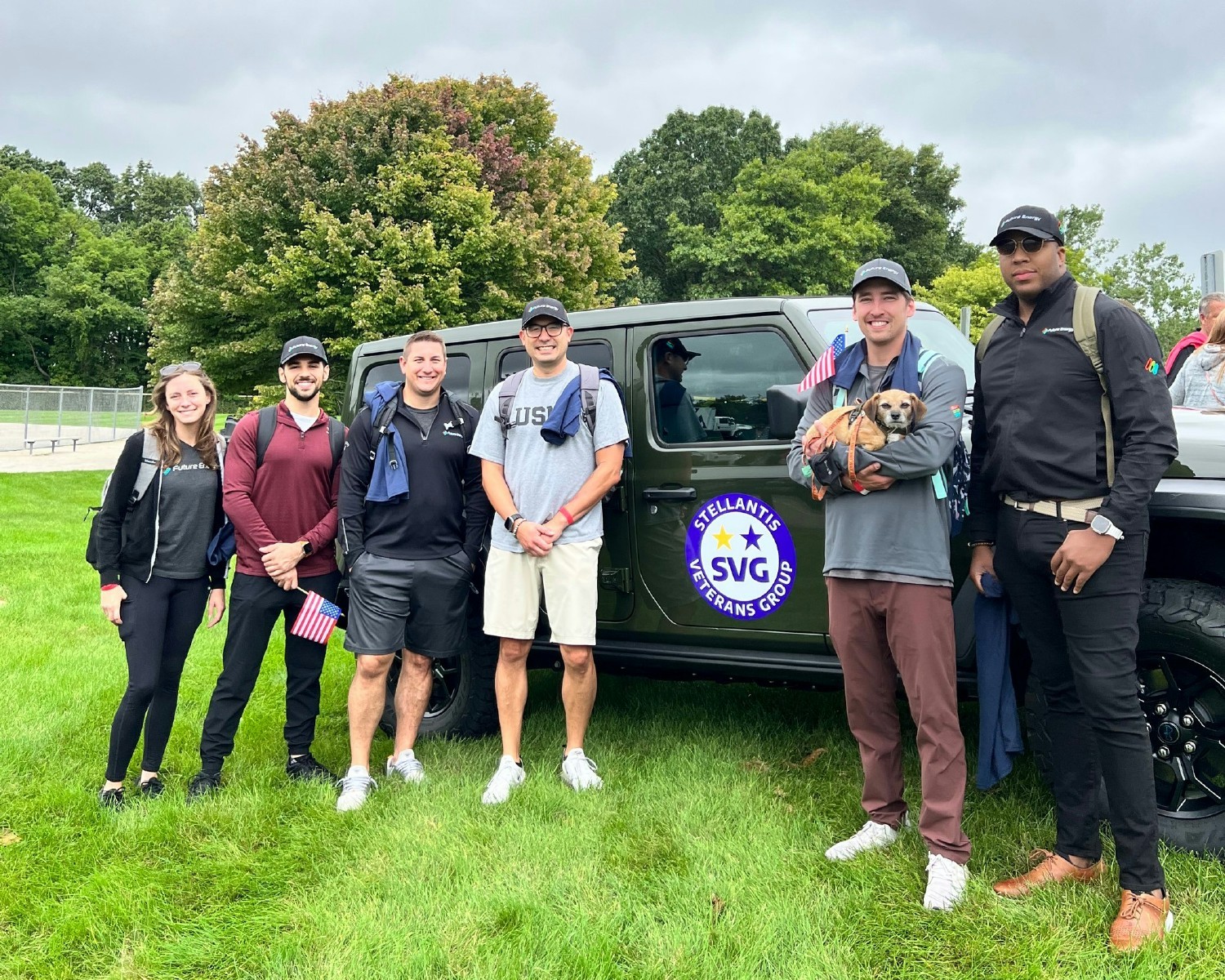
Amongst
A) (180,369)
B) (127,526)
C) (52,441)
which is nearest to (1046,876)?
(127,526)

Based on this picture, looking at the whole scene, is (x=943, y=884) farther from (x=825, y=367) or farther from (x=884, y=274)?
(x=884, y=274)

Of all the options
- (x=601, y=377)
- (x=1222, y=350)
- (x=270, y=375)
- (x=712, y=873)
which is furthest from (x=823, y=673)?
(x=270, y=375)

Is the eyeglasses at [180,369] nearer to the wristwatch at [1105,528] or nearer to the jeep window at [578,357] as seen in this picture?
the jeep window at [578,357]

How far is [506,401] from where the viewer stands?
3.87m

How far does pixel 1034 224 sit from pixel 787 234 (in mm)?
32039

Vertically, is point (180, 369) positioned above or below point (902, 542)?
above

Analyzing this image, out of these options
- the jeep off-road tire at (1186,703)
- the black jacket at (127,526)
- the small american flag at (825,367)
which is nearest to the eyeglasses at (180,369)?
the black jacket at (127,526)

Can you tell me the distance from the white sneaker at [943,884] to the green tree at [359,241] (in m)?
15.7

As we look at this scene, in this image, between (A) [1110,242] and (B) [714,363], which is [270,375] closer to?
(B) [714,363]

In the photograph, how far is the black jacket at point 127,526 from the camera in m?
3.66

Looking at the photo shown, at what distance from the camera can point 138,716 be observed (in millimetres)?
3744

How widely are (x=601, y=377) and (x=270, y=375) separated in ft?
59.5

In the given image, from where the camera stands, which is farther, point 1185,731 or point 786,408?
point 786,408

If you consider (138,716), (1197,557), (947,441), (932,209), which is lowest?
(138,716)
